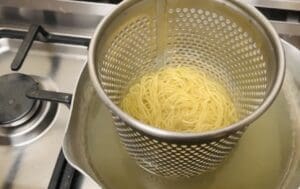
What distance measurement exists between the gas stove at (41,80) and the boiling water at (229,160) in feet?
0.14

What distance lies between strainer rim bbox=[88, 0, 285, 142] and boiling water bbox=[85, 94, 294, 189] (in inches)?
5.1

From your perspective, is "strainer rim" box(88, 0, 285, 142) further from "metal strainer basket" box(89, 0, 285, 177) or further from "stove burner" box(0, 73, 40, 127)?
"stove burner" box(0, 73, 40, 127)

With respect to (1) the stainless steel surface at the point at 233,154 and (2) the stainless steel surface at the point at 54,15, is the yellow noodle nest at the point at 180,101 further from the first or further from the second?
(2) the stainless steel surface at the point at 54,15

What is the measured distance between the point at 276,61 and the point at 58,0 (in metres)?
0.39

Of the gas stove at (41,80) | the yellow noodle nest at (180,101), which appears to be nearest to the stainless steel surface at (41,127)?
the gas stove at (41,80)

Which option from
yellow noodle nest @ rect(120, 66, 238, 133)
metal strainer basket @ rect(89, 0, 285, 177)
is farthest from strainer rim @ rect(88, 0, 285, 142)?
yellow noodle nest @ rect(120, 66, 238, 133)

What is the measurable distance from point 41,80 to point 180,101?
0.22m

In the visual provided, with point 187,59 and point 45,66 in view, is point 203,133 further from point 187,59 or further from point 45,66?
point 45,66

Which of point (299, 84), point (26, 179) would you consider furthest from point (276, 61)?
point (26, 179)

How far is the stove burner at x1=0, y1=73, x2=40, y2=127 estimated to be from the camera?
591 millimetres

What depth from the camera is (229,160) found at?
0.54m

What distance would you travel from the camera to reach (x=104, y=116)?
0.57m

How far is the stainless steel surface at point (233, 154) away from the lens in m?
0.52

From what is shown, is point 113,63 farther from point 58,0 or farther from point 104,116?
point 58,0
